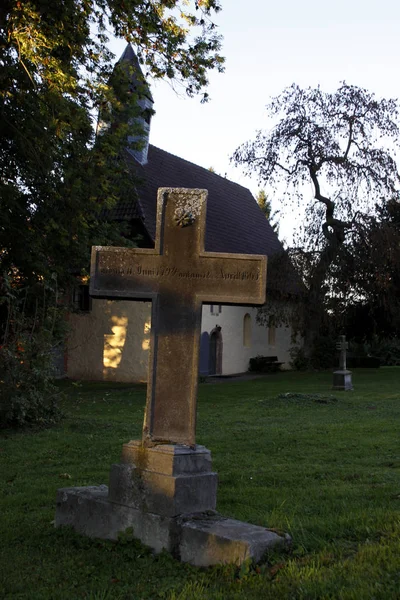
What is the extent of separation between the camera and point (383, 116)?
24.7m

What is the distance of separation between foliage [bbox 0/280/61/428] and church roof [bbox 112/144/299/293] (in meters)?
11.7

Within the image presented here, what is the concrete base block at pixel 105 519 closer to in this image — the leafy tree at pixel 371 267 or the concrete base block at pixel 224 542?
the concrete base block at pixel 224 542

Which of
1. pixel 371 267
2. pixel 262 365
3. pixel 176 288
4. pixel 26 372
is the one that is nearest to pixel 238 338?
pixel 262 365

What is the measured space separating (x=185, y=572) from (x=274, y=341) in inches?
1134

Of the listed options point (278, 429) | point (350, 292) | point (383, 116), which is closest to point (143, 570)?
point (278, 429)

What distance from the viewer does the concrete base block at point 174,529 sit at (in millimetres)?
4141

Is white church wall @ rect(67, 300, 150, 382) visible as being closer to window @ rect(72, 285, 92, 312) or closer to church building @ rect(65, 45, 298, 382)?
church building @ rect(65, 45, 298, 382)

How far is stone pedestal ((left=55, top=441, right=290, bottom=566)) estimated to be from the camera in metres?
4.24

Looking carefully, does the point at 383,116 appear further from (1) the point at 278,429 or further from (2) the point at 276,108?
(1) the point at 278,429

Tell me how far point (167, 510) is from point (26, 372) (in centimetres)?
719

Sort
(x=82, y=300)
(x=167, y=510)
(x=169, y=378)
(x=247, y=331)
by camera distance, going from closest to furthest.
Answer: (x=167, y=510)
(x=169, y=378)
(x=82, y=300)
(x=247, y=331)

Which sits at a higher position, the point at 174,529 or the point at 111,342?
the point at 111,342

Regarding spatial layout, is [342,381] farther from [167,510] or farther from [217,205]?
[167,510]

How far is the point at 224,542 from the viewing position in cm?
416
